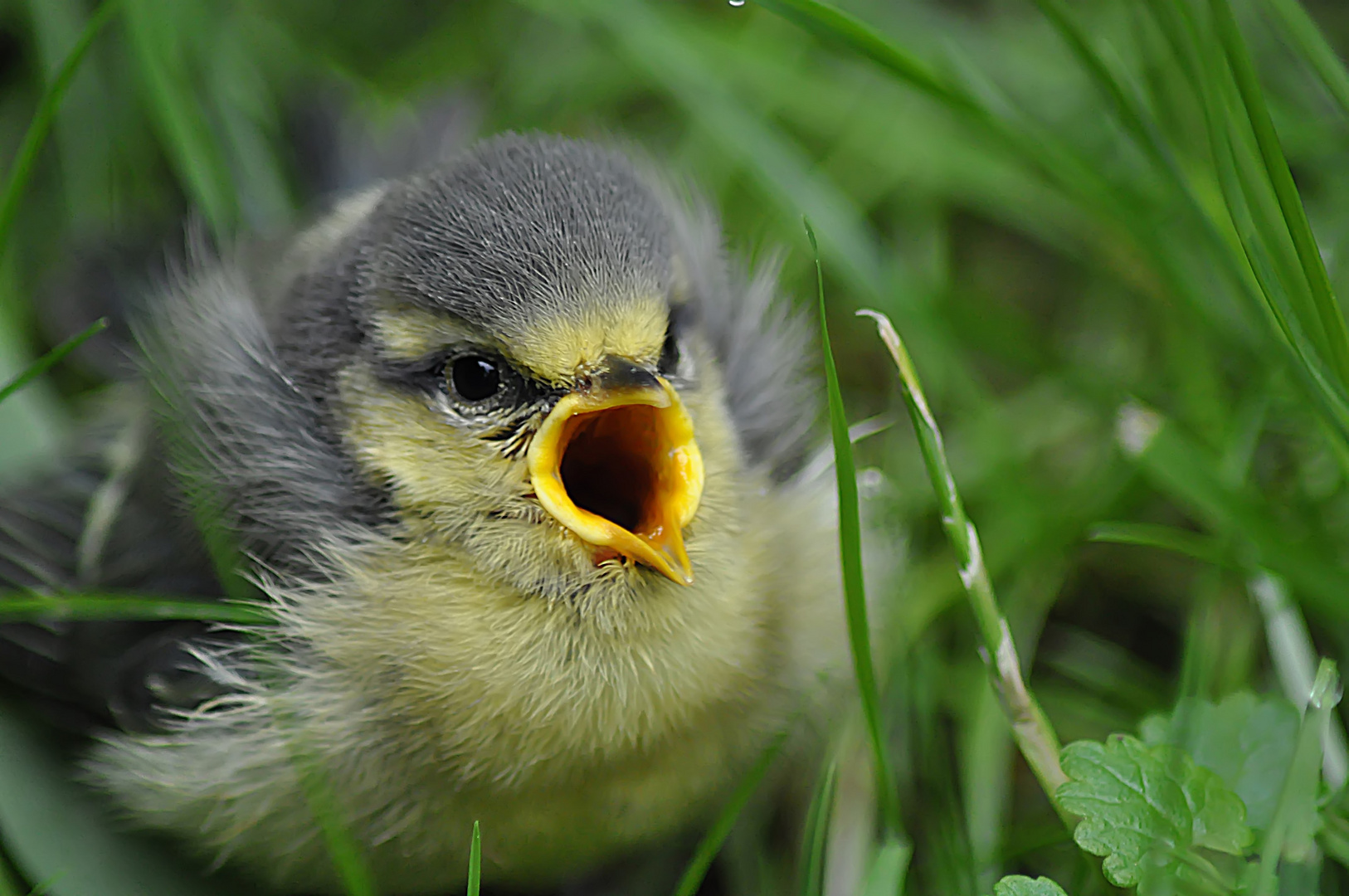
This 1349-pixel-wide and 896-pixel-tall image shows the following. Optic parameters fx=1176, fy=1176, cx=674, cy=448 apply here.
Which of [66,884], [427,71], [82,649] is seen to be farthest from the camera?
[427,71]

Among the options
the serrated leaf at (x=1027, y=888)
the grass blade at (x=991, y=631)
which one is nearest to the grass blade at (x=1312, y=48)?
the grass blade at (x=991, y=631)

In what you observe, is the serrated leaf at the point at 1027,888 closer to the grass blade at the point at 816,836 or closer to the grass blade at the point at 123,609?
the grass blade at the point at 816,836

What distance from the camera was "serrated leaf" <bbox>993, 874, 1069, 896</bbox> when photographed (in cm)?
94

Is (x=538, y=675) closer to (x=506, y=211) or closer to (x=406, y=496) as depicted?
(x=406, y=496)

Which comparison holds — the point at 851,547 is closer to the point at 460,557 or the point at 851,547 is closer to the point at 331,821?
the point at 460,557

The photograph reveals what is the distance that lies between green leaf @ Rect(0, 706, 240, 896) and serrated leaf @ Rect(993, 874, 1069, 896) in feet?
2.95

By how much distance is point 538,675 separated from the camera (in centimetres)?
116

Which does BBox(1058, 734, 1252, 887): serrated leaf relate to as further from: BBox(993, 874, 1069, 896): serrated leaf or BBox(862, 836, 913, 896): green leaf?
BBox(862, 836, 913, 896): green leaf

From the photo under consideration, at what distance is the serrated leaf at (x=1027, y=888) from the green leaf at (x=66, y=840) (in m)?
0.90

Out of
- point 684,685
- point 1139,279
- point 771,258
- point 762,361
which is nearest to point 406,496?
point 684,685

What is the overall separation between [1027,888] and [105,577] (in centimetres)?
108

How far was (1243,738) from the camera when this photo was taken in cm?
110

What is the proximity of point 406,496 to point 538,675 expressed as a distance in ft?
0.75

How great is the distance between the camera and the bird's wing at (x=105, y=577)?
1.33m
